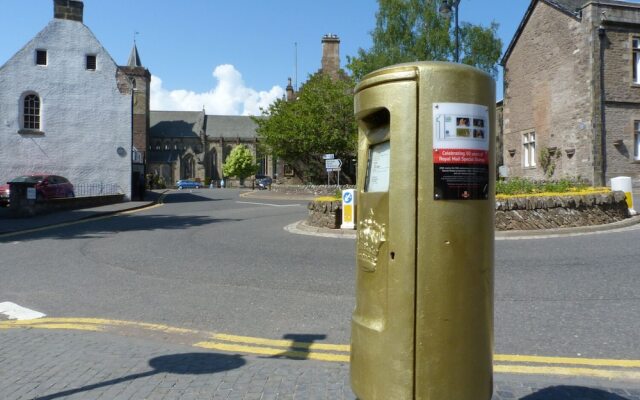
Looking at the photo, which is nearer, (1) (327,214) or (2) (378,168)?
(2) (378,168)

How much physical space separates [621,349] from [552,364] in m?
0.78

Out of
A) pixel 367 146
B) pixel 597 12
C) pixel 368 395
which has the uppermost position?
pixel 597 12

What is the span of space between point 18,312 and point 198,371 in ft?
11.0

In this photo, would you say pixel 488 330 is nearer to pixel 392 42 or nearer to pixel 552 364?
pixel 552 364

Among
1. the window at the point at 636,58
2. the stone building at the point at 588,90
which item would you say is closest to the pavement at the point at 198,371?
the stone building at the point at 588,90

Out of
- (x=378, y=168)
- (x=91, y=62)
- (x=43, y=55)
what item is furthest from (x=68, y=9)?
(x=378, y=168)

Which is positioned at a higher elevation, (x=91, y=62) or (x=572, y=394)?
(x=91, y=62)

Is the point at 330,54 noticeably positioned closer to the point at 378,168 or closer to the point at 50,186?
the point at 50,186

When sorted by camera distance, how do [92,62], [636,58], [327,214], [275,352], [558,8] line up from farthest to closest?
1. [92,62]
2. [558,8]
3. [636,58]
4. [327,214]
5. [275,352]

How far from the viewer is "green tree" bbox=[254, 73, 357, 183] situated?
123 ft

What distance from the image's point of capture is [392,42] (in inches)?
1615

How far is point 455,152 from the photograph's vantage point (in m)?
2.31

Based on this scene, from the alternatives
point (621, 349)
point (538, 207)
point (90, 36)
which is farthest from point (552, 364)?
point (90, 36)

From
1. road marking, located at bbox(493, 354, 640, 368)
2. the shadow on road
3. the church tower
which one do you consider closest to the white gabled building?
the shadow on road
